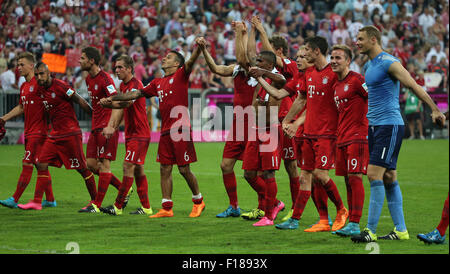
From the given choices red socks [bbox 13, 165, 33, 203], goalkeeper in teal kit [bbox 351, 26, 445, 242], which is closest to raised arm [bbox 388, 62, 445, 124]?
goalkeeper in teal kit [bbox 351, 26, 445, 242]

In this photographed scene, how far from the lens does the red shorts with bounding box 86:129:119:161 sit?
33.0ft

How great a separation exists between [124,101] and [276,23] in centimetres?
1807

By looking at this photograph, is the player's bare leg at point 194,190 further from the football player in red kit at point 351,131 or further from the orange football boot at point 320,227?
the football player in red kit at point 351,131

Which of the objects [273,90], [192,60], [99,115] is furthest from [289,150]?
[99,115]

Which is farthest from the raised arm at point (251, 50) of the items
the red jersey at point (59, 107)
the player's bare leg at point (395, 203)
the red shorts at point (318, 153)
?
the red jersey at point (59, 107)

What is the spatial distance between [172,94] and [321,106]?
216 centimetres

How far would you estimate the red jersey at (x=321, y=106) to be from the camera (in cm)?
812

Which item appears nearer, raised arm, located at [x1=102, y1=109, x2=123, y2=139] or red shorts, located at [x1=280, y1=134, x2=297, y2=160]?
red shorts, located at [x1=280, y1=134, x2=297, y2=160]

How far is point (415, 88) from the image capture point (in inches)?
273

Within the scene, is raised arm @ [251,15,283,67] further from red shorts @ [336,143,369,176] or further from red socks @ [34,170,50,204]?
red socks @ [34,170,50,204]

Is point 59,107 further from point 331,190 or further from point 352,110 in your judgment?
point 352,110

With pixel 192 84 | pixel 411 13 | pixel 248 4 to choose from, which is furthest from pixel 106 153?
pixel 411 13

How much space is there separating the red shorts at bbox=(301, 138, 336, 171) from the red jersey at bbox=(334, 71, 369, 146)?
0.78 ft

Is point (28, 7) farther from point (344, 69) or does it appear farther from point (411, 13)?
point (344, 69)
